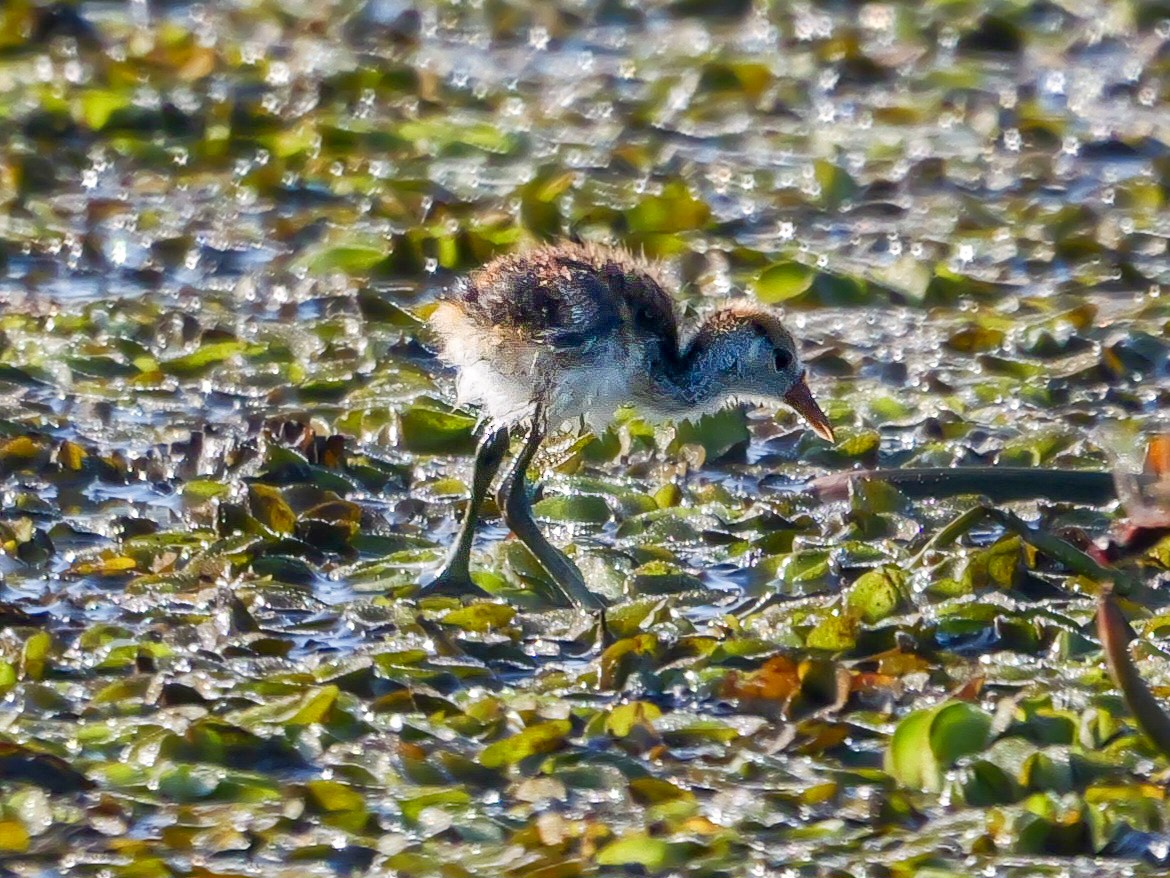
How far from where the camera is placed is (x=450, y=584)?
5164 millimetres

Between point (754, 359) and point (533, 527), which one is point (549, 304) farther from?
point (754, 359)

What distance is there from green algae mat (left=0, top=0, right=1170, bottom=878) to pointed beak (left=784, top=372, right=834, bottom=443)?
13 cm

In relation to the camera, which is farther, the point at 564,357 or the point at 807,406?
the point at 807,406

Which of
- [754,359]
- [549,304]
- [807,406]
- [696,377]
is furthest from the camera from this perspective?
[807,406]

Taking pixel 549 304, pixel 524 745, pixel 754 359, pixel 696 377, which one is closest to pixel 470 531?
pixel 549 304

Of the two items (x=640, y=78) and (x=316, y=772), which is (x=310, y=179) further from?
(x=316, y=772)

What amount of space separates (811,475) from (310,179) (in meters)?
A: 2.91

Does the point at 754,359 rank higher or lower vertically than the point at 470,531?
higher

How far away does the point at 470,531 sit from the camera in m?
5.27

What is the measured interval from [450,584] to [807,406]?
4.13 ft

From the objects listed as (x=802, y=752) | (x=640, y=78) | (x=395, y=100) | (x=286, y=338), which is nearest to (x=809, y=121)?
(x=640, y=78)

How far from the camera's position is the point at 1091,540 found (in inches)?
210

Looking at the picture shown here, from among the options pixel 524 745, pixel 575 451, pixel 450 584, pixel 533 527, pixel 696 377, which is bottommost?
pixel 524 745

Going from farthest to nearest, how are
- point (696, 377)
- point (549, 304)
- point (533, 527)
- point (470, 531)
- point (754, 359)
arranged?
1. point (754, 359)
2. point (696, 377)
3. point (533, 527)
4. point (470, 531)
5. point (549, 304)
